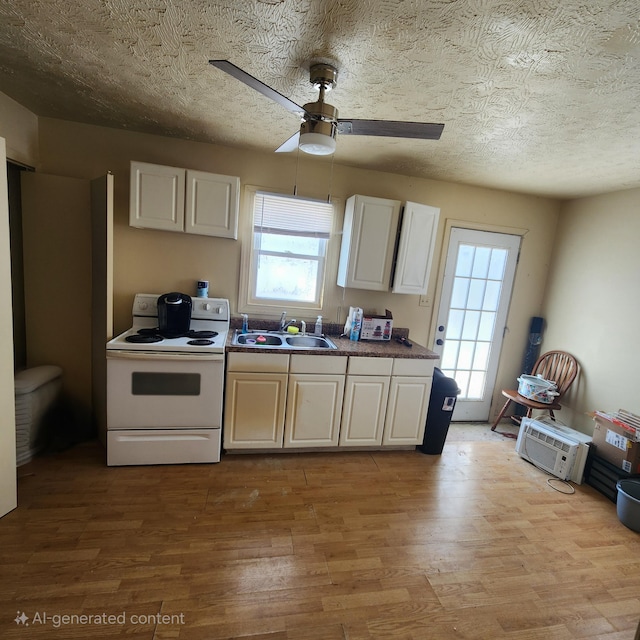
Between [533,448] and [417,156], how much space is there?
8.66 feet

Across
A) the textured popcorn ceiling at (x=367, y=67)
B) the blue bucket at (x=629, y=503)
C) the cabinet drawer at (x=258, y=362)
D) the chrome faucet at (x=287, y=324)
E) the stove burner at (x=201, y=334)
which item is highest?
the textured popcorn ceiling at (x=367, y=67)

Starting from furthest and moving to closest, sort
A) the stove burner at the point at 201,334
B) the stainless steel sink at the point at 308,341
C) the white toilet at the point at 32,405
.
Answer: the stainless steel sink at the point at 308,341, the stove burner at the point at 201,334, the white toilet at the point at 32,405

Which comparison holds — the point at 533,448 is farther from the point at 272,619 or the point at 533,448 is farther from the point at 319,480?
the point at 272,619

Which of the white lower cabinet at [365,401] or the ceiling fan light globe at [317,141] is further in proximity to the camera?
the white lower cabinet at [365,401]

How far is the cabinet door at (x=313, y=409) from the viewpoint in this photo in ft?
8.68

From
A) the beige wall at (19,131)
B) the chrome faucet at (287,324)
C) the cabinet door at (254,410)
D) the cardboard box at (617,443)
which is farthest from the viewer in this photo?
the chrome faucet at (287,324)

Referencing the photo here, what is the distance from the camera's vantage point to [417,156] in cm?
267

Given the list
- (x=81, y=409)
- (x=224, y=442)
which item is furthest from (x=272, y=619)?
(x=81, y=409)

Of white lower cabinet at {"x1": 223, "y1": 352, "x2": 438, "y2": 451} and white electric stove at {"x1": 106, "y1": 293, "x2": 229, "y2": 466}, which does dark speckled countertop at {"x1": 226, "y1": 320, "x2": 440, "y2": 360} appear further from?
white electric stove at {"x1": 106, "y1": 293, "x2": 229, "y2": 466}

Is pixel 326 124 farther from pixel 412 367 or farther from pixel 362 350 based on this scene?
pixel 412 367

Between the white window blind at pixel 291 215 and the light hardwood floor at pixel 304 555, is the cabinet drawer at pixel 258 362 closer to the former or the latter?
the light hardwood floor at pixel 304 555


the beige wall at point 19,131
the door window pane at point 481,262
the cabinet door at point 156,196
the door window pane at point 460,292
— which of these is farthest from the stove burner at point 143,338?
the door window pane at point 481,262

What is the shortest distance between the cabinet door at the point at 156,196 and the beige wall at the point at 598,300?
368cm

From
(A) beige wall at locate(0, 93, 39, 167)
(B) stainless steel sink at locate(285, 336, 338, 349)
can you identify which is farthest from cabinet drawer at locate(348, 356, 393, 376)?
(A) beige wall at locate(0, 93, 39, 167)
